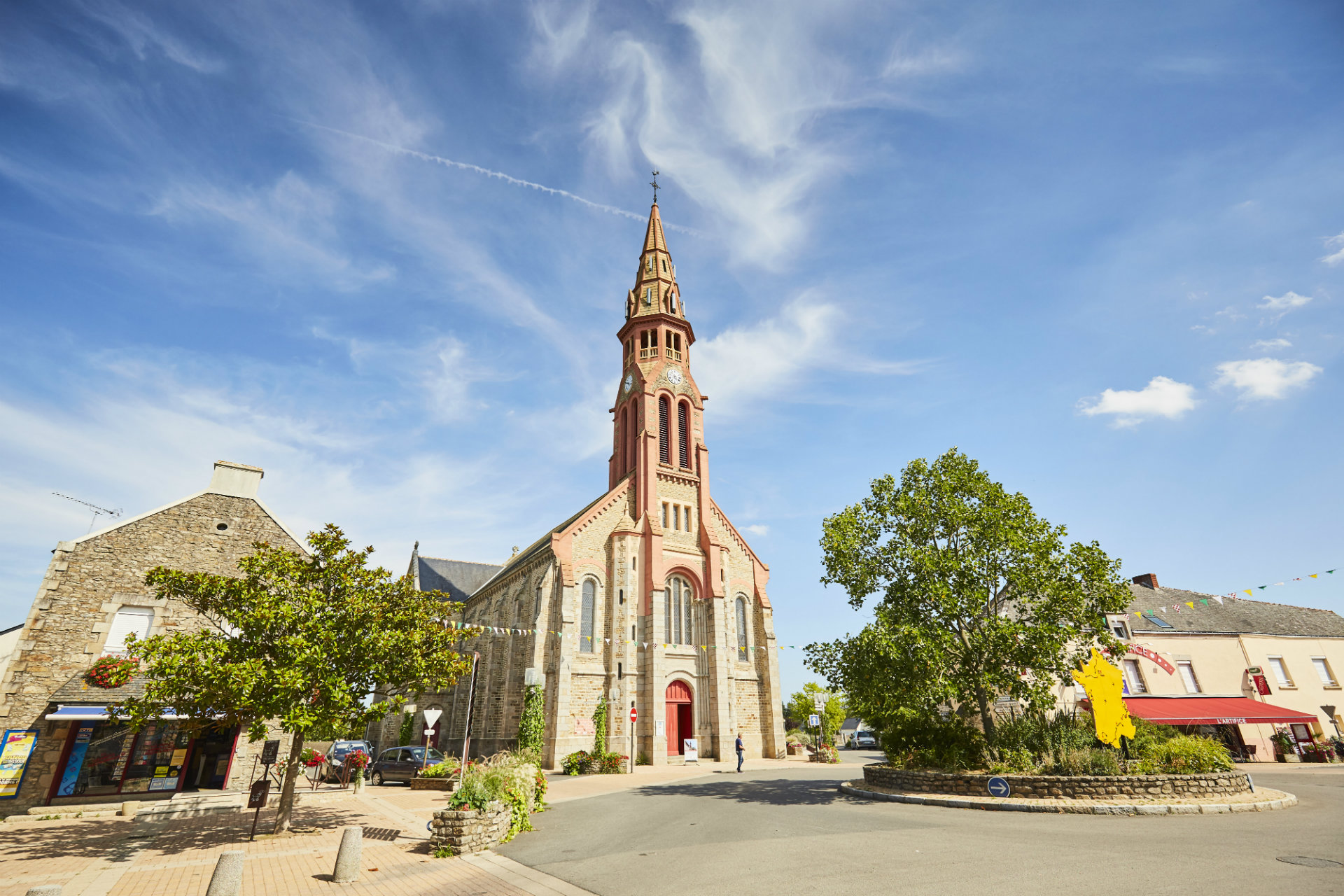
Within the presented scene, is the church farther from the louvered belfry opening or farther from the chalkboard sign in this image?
the chalkboard sign

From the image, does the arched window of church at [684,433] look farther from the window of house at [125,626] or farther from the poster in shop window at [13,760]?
the poster in shop window at [13,760]

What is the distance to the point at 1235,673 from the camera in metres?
28.9

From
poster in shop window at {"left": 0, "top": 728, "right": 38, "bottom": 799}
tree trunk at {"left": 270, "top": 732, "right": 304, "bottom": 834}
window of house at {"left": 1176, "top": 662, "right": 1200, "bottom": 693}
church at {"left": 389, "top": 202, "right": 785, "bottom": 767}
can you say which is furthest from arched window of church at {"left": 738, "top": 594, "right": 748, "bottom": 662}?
poster in shop window at {"left": 0, "top": 728, "right": 38, "bottom": 799}

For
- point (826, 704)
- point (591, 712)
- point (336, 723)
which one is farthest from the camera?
point (826, 704)

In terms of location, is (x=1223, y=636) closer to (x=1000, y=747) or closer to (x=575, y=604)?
(x=1000, y=747)

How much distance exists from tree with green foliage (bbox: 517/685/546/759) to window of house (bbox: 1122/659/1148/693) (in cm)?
2565

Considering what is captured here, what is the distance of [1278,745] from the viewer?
28156 millimetres

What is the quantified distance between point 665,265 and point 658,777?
30.6m

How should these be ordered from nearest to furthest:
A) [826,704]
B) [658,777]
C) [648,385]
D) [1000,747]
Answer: [1000,747], [658,777], [648,385], [826,704]

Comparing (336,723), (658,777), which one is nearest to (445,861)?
(336,723)

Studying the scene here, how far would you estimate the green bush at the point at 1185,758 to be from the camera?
46.6 feet

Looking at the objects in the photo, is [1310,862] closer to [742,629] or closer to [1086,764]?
[1086,764]

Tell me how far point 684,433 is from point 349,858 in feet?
95.8

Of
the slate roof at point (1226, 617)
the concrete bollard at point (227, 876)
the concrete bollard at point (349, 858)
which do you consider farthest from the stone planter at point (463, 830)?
the slate roof at point (1226, 617)
